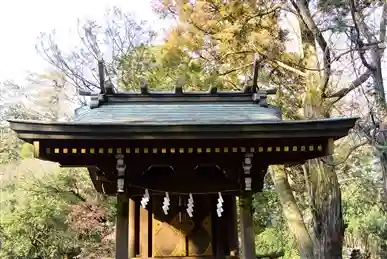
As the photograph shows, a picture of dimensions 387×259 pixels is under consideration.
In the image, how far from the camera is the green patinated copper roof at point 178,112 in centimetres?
511

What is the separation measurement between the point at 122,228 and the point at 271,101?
5.48 metres

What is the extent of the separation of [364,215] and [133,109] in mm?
9880

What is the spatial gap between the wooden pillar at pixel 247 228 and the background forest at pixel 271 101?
6.07 feet

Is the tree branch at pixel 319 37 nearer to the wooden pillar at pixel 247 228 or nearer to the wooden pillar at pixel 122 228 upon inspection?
the wooden pillar at pixel 247 228

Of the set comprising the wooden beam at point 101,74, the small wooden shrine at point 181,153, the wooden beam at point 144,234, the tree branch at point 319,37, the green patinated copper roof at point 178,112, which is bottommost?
the wooden beam at point 144,234

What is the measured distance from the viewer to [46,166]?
14.0 m

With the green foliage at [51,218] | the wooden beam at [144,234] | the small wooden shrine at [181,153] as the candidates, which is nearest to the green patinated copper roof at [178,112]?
the small wooden shrine at [181,153]

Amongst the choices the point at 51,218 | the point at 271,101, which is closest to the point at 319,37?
the point at 271,101

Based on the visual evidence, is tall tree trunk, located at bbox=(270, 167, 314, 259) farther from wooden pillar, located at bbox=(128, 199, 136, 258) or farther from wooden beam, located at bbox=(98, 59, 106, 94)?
wooden beam, located at bbox=(98, 59, 106, 94)

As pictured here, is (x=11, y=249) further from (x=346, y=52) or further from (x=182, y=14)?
(x=346, y=52)

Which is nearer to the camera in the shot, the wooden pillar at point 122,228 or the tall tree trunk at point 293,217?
the wooden pillar at point 122,228

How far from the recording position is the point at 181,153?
16.0 feet

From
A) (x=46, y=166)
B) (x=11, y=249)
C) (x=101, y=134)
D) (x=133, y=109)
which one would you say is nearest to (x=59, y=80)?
(x=46, y=166)

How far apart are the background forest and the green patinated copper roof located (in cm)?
67
